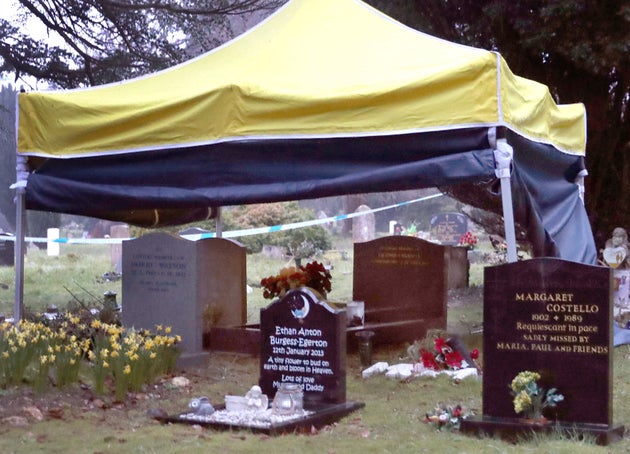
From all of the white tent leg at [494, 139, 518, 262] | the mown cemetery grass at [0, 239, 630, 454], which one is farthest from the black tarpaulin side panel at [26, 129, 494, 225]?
the mown cemetery grass at [0, 239, 630, 454]

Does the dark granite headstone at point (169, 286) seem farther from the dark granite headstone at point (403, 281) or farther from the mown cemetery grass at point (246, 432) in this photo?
the dark granite headstone at point (403, 281)

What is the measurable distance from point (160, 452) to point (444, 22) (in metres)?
10.2

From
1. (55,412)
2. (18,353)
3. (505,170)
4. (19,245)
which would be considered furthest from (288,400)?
(19,245)

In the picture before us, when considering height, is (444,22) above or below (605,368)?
above

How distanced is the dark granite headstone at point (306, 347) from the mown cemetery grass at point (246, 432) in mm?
341

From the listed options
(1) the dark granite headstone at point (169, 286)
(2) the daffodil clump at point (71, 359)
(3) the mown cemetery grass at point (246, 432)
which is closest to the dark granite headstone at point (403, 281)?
(3) the mown cemetery grass at point (246, 432)

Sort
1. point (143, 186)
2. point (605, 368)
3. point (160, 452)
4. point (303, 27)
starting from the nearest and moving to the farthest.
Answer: point (160, 452) → point (605, 368) → point (143, 186) → point (303, 27)

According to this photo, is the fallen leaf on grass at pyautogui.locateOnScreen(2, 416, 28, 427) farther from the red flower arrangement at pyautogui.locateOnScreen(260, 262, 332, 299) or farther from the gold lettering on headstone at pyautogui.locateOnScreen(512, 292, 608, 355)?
the red flower arrangement at pyautogui.locateOnScreen(260, 262, 332, 299)

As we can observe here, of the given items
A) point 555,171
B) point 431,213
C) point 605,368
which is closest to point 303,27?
point 555,171

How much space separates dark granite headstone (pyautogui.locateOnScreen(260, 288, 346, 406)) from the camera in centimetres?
712

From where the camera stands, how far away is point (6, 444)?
5949mm

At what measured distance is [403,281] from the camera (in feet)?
35.3

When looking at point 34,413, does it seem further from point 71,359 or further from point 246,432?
point 246,432

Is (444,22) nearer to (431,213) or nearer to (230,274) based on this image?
(230,274)
